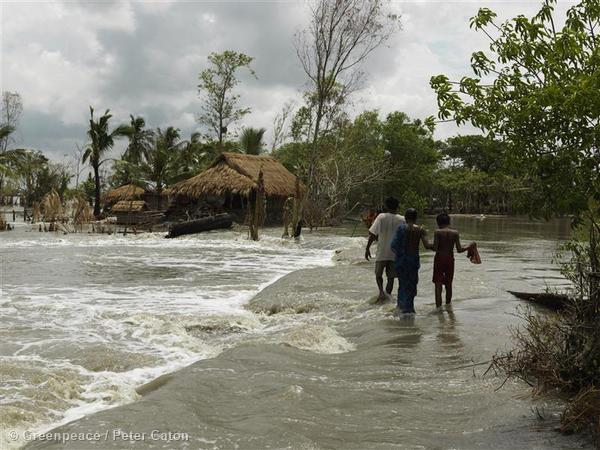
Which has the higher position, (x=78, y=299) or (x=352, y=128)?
(x=352, y=128)

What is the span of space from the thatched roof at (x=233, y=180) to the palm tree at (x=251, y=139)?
24.7ft

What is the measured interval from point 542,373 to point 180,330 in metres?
4.56

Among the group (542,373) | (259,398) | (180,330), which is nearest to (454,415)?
(542,373)

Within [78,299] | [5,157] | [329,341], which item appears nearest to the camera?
[329,341]

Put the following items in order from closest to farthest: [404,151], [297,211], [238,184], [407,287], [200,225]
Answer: [407,287] < [297,211] < [200,225] < [238,184] < [404,151]

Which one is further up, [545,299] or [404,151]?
[404,151]

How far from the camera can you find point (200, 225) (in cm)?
2586

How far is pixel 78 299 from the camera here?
32.1 feet

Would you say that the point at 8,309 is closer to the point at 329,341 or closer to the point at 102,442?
the point at 329,341

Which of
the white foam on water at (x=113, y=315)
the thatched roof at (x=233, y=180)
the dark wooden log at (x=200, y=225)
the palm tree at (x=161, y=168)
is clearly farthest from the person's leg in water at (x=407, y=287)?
the palm tree at (x=161, y=168)

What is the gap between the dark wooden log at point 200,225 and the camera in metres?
→ 24.8

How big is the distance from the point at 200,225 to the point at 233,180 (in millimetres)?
4526

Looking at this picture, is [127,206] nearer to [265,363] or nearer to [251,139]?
[251,139]

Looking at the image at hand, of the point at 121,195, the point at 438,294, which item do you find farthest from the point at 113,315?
the point at 121,195
